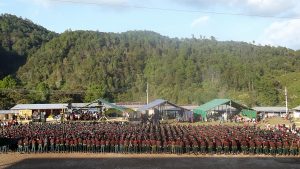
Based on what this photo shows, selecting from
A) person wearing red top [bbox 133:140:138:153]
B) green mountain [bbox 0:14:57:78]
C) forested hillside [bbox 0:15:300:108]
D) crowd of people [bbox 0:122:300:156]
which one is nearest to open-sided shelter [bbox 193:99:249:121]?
crowd of people [bbox 0:122:300:156]

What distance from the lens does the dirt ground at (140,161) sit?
1931 cm

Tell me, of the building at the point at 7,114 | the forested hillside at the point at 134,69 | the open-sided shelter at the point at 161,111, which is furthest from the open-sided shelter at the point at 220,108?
the building at the point at 7,114

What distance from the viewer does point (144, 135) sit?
2512 centimetres

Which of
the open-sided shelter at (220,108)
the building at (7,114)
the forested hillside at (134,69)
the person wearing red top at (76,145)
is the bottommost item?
the person wearing red top at (76,145)

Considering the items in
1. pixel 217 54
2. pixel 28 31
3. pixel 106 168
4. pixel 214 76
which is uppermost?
pixel 28 31

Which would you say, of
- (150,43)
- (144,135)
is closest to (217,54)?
(150,43)

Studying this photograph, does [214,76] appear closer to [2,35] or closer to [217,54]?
[217,54]

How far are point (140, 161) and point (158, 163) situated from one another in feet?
3.64

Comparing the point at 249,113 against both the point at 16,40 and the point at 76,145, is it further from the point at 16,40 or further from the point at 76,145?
the point at 16,40

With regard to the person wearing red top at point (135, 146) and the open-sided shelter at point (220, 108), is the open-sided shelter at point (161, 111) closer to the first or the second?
the open-sided shelter at point (220, 108)

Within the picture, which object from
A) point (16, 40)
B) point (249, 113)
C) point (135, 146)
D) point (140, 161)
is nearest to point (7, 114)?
point (249, 113)

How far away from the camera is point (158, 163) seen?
2006 cm

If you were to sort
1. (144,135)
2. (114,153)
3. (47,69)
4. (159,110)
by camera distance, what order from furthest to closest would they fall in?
(47,69)
(159,110)
(144,135)
(114,153)

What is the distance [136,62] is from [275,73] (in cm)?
3985
